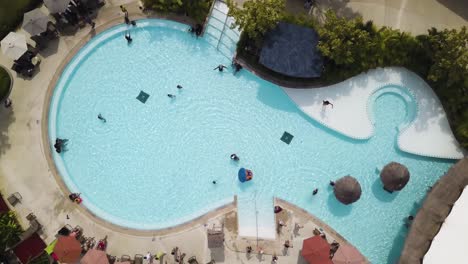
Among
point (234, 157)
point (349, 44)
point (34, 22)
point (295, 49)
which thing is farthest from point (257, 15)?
point (34, 22)

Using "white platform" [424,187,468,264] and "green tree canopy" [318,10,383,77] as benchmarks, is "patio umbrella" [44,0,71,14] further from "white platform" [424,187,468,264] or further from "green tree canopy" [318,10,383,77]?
"white platform" [424,187,468,264]

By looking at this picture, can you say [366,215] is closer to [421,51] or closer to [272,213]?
[272,213]

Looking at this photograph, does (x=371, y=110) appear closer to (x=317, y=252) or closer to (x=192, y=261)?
(x=317, y=252)

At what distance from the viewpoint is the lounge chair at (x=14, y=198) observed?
24.1m

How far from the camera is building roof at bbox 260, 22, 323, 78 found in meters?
23.8

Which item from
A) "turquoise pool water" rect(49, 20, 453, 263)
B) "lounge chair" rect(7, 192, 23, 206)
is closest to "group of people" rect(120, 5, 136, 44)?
A: "turquoise pool water" rect(49, 20, 453, 263)

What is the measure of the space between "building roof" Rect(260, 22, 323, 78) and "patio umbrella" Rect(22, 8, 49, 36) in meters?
13.4

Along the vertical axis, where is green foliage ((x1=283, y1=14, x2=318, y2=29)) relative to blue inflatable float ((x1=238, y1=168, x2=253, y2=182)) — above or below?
above

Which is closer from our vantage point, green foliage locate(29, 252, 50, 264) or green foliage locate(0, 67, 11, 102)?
green foliage locate(29, 252, 50, 264)

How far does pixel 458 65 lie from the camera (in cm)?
2183

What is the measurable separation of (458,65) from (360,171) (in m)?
7.77

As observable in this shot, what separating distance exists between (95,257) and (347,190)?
47.2ft

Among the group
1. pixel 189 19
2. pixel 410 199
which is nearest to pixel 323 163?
pixel 410 199

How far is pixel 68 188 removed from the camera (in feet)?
80.2
